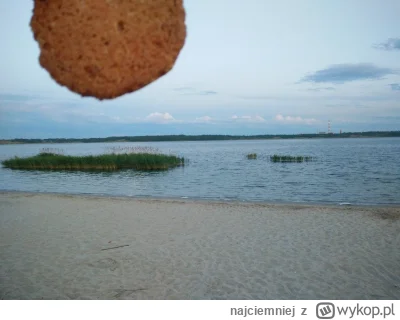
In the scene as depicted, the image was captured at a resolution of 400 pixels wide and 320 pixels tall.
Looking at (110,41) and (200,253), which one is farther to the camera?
(200,253)

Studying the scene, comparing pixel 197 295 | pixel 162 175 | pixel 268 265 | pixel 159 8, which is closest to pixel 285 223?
pixel 268 265

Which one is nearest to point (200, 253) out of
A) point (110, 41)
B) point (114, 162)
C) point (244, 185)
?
point (110, 41)

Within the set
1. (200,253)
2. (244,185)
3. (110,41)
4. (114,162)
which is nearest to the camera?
(110,41)

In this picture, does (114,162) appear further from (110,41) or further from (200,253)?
(110,41)

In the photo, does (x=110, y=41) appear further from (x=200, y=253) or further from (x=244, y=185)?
(x=244, y=185)

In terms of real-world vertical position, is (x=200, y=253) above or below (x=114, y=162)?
below

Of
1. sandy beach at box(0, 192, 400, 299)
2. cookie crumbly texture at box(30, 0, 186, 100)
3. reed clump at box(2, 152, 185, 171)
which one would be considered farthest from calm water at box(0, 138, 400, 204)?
cookie crumbly texture at box(30, 0, 186, 100)

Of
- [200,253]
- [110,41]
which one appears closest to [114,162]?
[200,253]

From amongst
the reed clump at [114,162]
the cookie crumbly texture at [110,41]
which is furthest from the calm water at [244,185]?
the cookie crumbly texture at [110,41]

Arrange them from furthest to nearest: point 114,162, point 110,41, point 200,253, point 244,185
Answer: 1. point 114,162
2. point 244,185
3. point 200,253
4. point 110,41
